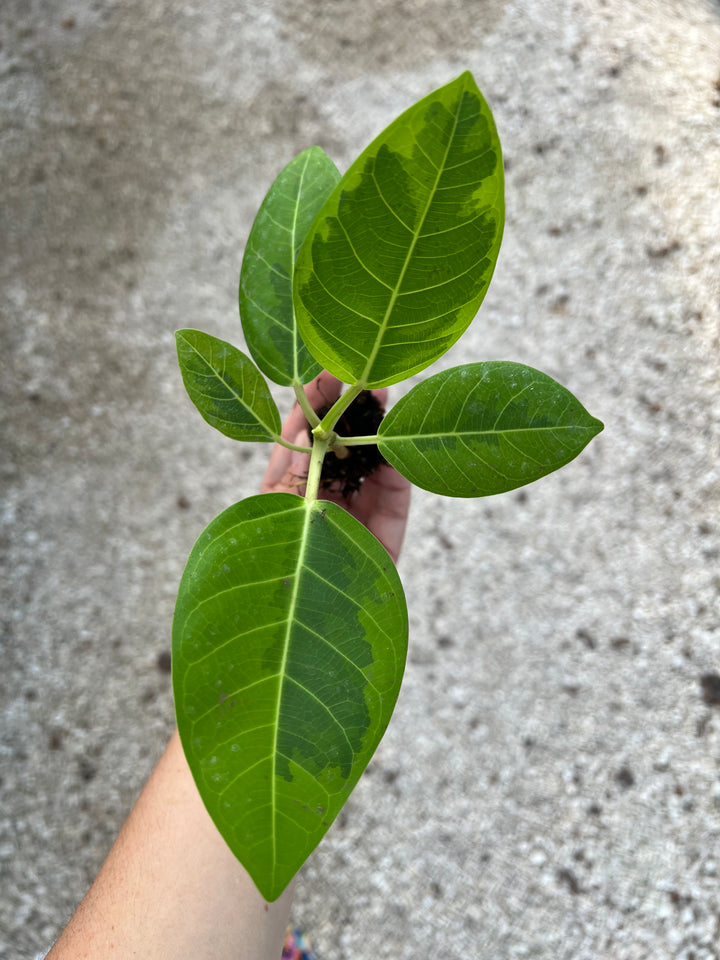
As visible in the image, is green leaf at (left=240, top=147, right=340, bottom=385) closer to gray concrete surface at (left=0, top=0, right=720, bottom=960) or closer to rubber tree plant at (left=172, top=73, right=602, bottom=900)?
rubber tree plant at (left=172, top=73, right=602, bottom=900)

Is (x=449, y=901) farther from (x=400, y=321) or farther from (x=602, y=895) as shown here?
(x=400, y=321)

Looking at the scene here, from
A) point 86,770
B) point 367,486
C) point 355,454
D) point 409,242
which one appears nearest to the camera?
point 409,242

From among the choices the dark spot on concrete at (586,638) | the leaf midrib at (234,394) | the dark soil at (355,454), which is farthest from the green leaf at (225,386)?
the dark spot on concrete at (586,638)

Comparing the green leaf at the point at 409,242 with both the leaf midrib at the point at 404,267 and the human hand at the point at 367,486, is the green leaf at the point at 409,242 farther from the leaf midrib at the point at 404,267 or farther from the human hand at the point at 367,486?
the human hand at the point at 367,486

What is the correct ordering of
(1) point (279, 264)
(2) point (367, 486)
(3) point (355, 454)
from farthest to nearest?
1. (2) point (367, 486)
2. (3) point (355, 454)
3. (1) point (279, 264)

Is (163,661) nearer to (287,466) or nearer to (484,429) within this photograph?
(287,466)

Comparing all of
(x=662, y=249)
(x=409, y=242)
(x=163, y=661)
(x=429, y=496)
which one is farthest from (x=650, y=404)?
(x=163, y=661)

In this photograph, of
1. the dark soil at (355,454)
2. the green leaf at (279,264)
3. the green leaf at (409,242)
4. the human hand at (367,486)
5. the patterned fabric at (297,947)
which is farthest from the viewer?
the patterned fabric at (297,947)
